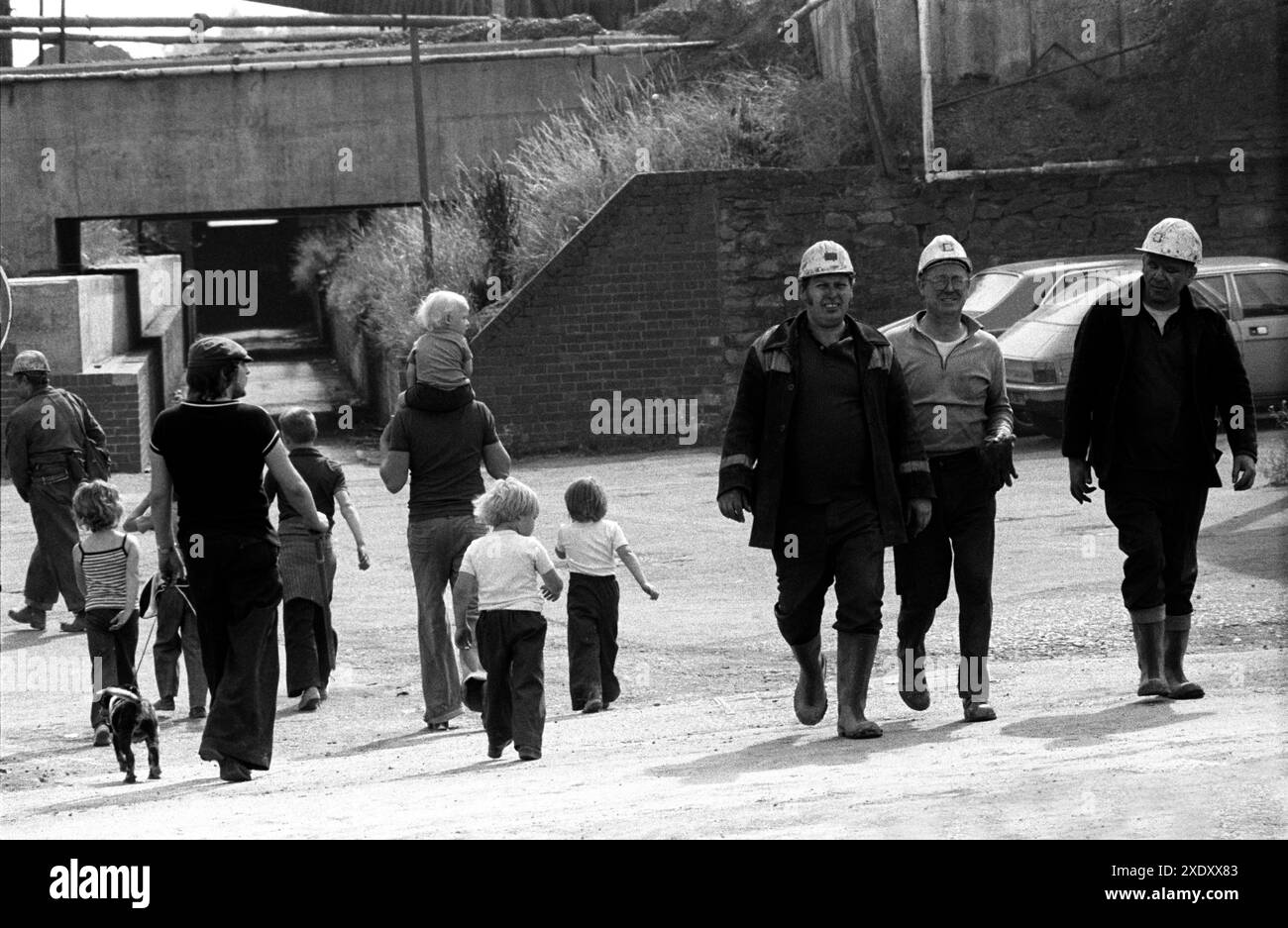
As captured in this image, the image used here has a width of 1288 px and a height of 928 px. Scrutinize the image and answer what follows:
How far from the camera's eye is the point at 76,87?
26.2 m

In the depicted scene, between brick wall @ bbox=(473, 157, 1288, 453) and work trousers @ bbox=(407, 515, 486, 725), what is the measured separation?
1241 cm

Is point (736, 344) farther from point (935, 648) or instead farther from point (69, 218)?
point (935, 648)

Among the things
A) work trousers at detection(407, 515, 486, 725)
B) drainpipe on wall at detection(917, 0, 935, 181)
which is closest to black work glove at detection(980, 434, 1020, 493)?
work trousers at detection(407, 515, 486, 725)

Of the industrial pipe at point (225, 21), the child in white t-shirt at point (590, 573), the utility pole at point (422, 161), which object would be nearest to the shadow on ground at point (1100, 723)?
the child in white t-shirt at point (590, 573)

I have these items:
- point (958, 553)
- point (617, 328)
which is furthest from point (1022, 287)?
point (958, 553)

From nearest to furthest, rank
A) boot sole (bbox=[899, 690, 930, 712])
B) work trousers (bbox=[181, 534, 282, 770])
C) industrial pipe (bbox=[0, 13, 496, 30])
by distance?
1. work trousers (bbox=[181, 534, 282, 770])
2. boot sole (bbox=[899, 690, 930, 712])
3. industrial pipe (bbox=[0, 13, 496, 30])

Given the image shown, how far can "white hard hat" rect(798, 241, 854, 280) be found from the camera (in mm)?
7359

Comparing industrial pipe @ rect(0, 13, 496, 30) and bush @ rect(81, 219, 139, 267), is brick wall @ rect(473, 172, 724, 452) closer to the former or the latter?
industrial pipe @ rect(0, 13, 496, 30)

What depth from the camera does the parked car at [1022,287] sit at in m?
20.0

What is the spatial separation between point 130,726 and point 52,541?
5456 mm

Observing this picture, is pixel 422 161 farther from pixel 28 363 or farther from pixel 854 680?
pixel 854 680

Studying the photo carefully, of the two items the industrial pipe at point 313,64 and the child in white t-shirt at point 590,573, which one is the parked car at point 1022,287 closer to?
the industrial pipe at point 313,64

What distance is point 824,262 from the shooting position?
736 cm
